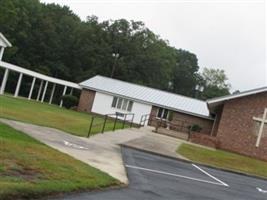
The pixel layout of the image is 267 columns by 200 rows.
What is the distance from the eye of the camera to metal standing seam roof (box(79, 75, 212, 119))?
5238 cm

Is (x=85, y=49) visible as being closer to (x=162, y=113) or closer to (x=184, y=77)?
(x=162, y=113)

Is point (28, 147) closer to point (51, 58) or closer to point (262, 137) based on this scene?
point (262, 137)

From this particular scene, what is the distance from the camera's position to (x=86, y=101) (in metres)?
54.8

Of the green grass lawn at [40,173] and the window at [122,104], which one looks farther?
the window at [122,104]

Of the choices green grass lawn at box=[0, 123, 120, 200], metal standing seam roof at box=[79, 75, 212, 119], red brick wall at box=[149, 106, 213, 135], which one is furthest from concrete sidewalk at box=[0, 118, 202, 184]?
metal standing seam roof at box=[79, 75, 212, 119]

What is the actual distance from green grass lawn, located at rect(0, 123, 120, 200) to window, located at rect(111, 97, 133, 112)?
126 feet

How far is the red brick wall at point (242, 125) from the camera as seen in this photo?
36375 millimetres

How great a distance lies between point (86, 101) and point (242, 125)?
21.5 metres

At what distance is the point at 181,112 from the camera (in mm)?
52125

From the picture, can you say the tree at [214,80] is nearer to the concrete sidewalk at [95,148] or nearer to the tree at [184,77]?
the tree at [184,77]

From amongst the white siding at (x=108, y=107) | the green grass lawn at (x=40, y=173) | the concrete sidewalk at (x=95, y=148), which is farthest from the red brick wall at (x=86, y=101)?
the green grass lawn at (x=40, y=173)

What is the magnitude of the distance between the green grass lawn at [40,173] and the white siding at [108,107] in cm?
3781

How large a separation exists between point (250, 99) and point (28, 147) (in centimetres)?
2480

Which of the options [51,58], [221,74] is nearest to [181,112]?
[51,58]
